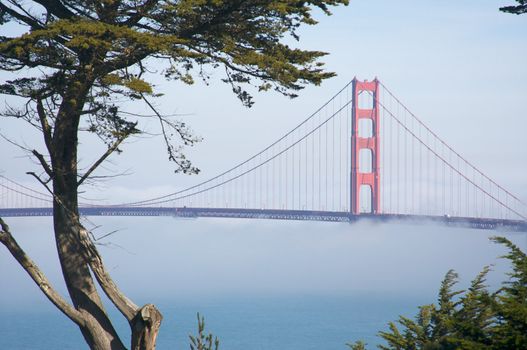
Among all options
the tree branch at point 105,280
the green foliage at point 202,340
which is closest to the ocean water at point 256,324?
the green foliage at point 202,340

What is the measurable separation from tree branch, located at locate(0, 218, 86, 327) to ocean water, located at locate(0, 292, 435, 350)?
121ft

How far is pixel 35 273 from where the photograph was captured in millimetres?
8109

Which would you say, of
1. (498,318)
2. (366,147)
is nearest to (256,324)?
(366,147)

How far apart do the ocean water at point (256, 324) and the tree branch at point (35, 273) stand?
36815 millimetres

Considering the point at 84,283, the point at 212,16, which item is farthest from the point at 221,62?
the point at 84,283

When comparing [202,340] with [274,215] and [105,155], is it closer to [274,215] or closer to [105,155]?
[105,155]

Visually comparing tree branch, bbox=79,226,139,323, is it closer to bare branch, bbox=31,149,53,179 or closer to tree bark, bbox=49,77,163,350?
tree bark, bbox=49,77,163,350

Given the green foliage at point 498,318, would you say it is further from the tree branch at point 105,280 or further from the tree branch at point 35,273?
the tree branch at point 35,273

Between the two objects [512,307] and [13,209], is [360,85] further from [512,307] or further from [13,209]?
[512,307]

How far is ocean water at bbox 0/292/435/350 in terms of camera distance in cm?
4994

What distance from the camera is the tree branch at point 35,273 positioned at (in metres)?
8.04

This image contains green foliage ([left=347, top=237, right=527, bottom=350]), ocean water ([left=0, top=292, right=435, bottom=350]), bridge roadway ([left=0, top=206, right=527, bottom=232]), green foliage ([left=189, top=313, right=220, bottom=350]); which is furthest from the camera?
ocean water ([left=0, top=292, right=435, bottom=350])

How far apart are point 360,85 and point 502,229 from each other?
1699cm

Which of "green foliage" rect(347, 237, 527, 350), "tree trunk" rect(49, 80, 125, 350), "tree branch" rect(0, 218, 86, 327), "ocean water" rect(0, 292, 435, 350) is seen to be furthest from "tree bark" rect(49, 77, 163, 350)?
"ocean water" rect(0, 292, 435, 350)
